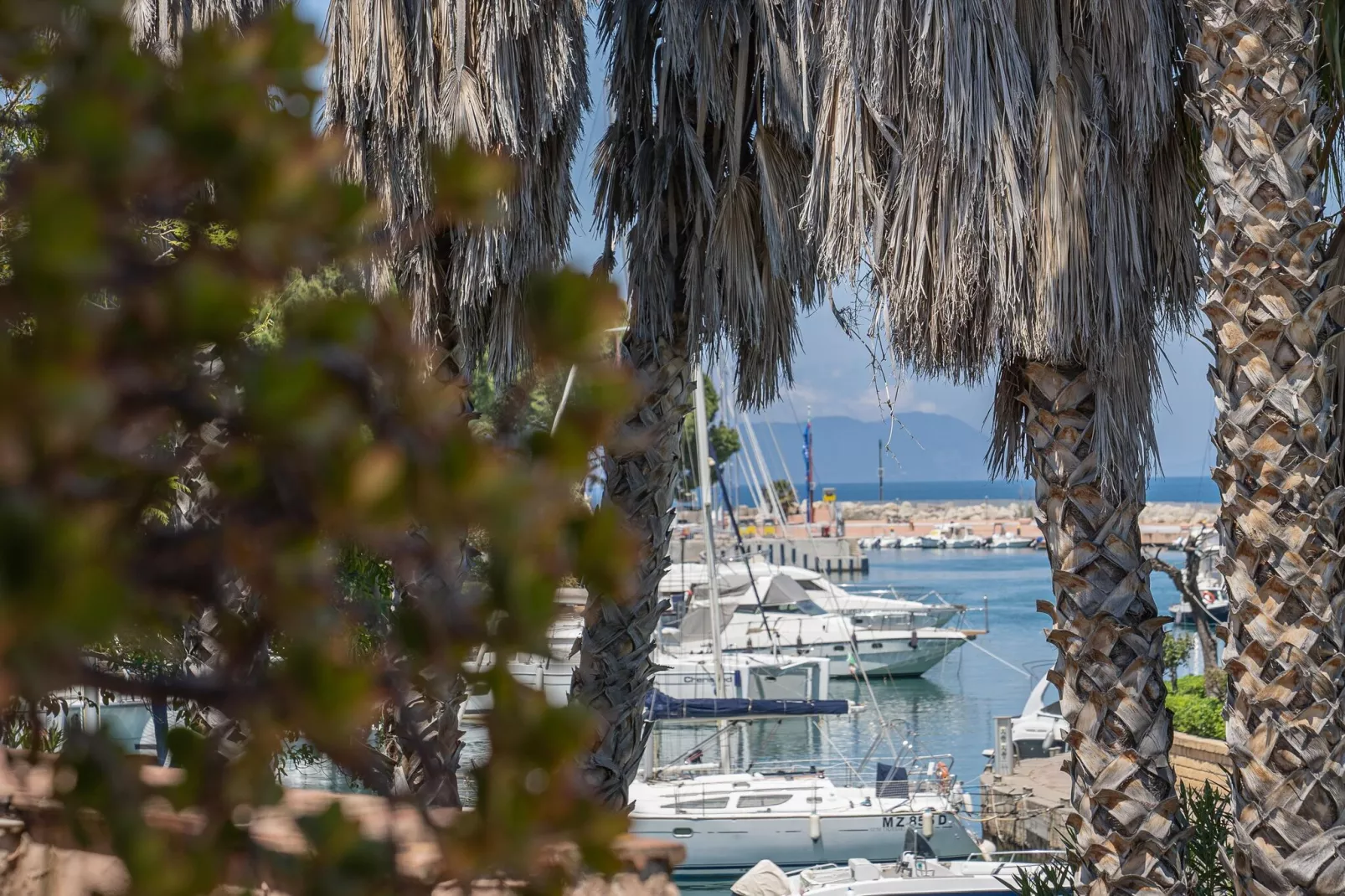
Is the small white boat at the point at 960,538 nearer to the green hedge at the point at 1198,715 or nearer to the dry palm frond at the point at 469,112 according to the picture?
the green hedge at the point at 1198,715

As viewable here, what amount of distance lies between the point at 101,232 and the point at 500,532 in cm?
27

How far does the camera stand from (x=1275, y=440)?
4730mm

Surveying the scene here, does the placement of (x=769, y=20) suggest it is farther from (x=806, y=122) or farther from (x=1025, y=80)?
(x=1025, y=80)

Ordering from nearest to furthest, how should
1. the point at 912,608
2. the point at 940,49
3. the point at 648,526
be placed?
the point at 940,49, the point at 648,526, the point at 912,608

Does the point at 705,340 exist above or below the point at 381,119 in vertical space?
below

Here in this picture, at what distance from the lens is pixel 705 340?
773cm

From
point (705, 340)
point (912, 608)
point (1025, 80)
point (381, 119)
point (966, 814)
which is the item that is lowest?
point (966, 814)

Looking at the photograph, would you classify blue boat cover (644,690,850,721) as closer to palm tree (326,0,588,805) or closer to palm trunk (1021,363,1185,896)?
palm tree (326,0,588,805)

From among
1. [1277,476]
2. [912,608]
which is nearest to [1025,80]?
[1277,476]

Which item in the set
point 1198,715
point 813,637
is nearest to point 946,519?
point 813,637

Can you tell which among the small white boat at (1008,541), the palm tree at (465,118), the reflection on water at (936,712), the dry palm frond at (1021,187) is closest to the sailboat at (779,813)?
the reflection on water at (936,712)

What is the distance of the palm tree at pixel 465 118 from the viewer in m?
7.36

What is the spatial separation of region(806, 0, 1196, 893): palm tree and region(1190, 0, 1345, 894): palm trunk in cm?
48

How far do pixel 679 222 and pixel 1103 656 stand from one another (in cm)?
396
